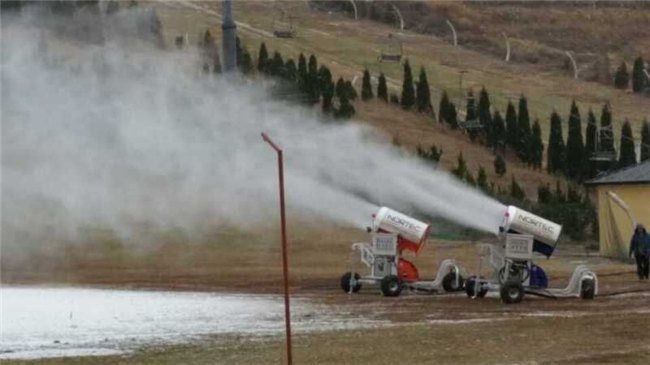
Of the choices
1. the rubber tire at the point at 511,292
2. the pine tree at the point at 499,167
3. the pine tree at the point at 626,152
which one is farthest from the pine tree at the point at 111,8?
the pine tree at the point at 499,167

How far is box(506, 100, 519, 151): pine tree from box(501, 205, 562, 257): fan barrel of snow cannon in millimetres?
51933

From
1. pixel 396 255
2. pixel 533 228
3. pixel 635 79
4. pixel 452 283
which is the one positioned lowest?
pixel 452 283

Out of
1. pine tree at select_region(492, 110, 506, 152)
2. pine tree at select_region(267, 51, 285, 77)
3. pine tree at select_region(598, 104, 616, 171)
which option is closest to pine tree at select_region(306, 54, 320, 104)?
pine tree at select_region(267, 51, 285, 77)

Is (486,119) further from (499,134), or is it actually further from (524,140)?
(524,140)

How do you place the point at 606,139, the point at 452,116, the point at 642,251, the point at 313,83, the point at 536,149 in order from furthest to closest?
the point at 452,116 < the point at 536,149 < the point at 606,139 < the point at 313,83 < the point at 642,251

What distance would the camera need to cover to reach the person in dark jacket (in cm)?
4181

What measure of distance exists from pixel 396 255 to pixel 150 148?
10795 millimetres

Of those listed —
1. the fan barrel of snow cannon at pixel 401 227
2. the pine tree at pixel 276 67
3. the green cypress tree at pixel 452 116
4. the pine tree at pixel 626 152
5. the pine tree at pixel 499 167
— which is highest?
the pine tree at pixel 276 67

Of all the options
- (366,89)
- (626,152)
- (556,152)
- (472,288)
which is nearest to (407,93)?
(366,89)

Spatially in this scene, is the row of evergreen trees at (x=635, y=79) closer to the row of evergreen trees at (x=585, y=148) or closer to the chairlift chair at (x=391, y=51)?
the chairlift chair at (x=391, y=51)

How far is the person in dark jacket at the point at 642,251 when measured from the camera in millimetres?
41812

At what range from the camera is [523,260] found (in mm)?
34375

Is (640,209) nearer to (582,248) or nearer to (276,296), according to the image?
(582,248)

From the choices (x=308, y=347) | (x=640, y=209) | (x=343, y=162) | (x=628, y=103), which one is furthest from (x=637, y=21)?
(x=308, y=347)
